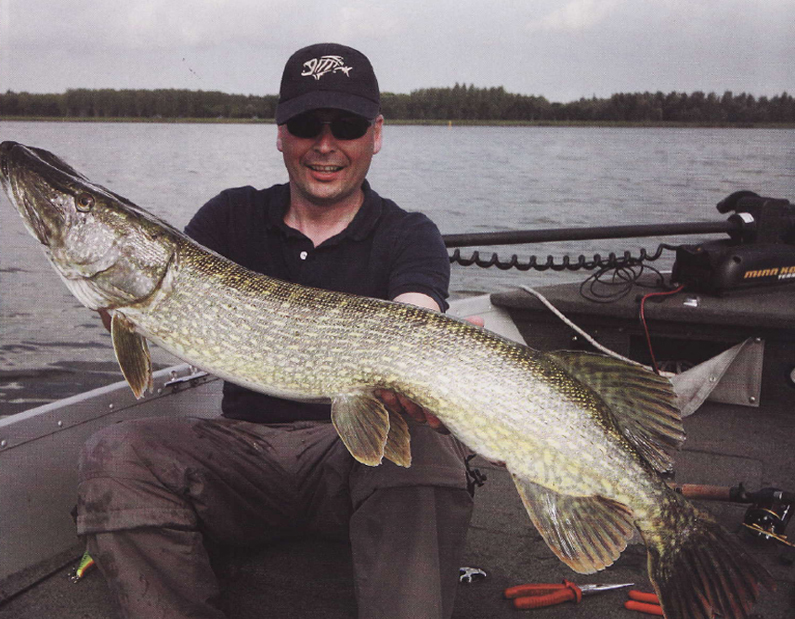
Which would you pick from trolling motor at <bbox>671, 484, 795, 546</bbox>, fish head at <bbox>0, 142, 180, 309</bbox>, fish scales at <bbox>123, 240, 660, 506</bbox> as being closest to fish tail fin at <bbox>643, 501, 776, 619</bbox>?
fish scales at <bbox>123, 240, 660, 506</bbox>

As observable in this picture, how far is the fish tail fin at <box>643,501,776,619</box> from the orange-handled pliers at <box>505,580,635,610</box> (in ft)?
1.66

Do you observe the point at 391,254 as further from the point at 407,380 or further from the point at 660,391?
the point at 660,391

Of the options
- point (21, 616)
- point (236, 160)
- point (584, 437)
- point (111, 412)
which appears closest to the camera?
Answer: point (584, 437)

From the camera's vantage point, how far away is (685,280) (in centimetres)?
407

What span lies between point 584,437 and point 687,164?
36558mm

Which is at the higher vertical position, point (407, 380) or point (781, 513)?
point (407, 380)

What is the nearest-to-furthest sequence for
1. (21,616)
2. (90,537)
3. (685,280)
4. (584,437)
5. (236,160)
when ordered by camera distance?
(584,437) → (90,537) → (21,616) → (685,280) → (236,160)

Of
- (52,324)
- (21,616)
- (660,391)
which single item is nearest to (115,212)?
(21,616)

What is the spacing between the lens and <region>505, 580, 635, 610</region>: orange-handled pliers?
7.03ft

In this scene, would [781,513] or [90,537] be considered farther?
[781,513]

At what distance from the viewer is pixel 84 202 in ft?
6.30

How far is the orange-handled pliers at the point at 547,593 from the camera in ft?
7.03

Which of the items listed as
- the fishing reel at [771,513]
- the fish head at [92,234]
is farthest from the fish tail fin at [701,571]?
the fish head at [92,234]

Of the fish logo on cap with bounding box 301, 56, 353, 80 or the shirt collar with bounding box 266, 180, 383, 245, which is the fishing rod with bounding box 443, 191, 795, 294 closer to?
the shirt collar with bounding box 266, 180, 383, 245
